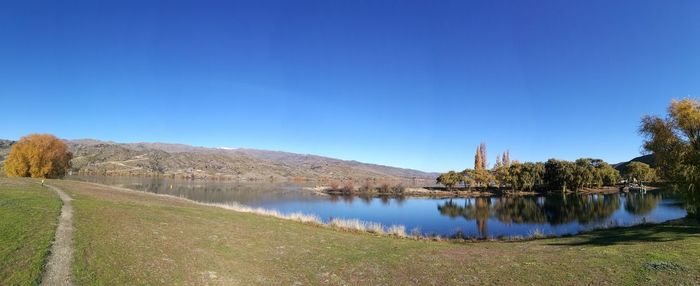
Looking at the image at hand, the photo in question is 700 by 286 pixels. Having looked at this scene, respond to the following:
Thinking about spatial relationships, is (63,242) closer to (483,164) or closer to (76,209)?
(76,209)

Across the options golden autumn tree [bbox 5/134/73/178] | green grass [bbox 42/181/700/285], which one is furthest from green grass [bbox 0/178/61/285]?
golden autumn tree [bbox 5/134/73/178]

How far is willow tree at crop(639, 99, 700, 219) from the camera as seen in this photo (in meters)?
28.8

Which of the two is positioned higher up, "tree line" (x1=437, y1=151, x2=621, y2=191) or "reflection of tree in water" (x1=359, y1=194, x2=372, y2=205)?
"tree line" (x1=437, y1=151, x2=621, y2=191)

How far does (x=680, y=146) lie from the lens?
98.4 feet

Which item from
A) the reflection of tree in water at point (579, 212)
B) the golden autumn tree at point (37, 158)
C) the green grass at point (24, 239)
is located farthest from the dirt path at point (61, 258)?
the golden autumn tree at point (37, 158)

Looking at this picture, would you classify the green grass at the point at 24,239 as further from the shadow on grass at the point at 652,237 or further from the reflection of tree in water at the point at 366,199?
the reflection of tree in water at the point at 366,199

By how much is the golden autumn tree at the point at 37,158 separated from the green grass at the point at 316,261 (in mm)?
68111

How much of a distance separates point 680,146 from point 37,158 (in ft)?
317

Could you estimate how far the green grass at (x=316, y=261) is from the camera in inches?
540

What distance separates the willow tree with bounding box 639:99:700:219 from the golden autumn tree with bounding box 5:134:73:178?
95.0 meters

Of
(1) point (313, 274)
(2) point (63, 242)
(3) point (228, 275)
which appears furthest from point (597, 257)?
(2) point (63, 242)

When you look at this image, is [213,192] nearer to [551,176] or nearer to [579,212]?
[579,212]

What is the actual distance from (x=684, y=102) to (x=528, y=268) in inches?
921

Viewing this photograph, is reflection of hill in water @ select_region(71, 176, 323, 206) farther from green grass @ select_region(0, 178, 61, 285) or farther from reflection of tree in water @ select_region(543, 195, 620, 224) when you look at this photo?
reflection of tree in water @ select_region(543, 195, 620, 224)
